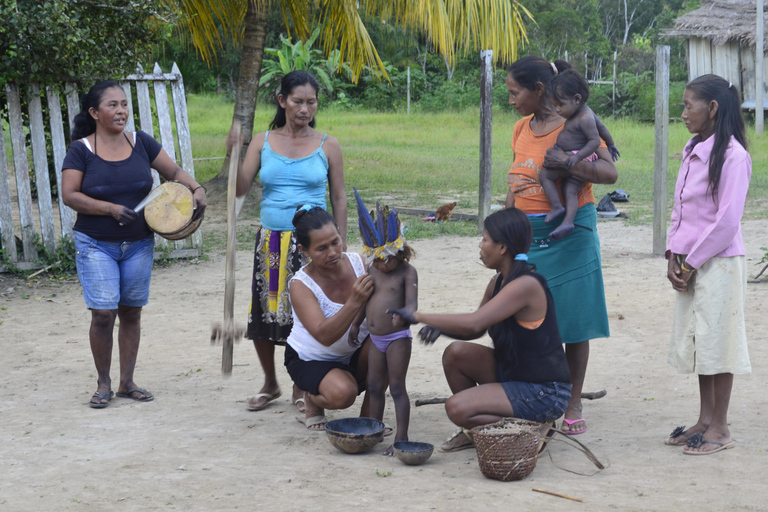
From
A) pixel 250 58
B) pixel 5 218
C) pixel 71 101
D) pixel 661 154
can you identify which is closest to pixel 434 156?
pixel 250 58

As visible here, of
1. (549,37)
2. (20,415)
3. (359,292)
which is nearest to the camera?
(359,292)

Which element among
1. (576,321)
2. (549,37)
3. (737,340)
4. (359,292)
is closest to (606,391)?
(576,321)

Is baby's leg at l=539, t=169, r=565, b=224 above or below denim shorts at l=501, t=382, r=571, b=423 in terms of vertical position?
above

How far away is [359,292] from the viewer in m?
3.53

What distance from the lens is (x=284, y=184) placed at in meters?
4.18

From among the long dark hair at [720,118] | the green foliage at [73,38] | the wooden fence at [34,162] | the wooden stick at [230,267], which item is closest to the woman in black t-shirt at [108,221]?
the wooden stick at [230,267]

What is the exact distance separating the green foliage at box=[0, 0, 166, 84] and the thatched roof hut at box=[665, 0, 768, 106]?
16622 millimetres

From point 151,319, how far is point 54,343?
31.4 inches

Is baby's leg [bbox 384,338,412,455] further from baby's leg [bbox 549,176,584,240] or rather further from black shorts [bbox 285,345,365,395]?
baby's leg [bbox 549,176,584,240]

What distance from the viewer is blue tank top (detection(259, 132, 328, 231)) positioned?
13.7 ft

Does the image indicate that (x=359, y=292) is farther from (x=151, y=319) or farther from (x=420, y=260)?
(x=420, y=260)

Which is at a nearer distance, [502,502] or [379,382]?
[502,502]

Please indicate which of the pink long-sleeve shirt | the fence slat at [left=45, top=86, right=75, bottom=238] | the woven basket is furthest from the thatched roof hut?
the woven basket

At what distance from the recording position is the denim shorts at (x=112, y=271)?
4387 mm
